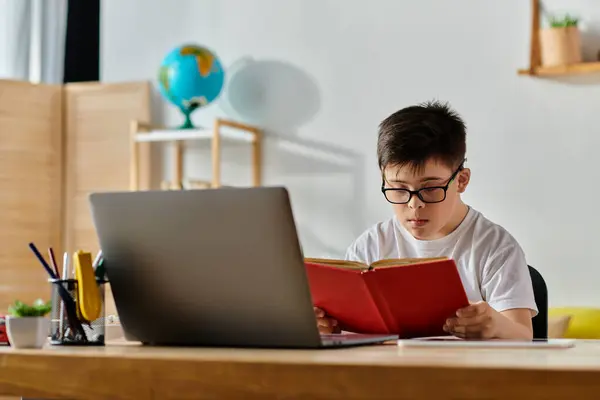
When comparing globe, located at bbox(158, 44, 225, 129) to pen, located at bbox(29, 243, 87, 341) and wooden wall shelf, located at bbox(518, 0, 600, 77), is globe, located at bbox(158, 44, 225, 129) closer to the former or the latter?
wooden wall shelf, located at bbox(518, 0, 600, 77)

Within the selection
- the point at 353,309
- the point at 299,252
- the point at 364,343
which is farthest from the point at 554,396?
the point at 353,309

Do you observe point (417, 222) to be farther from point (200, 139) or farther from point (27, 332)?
point (200, 139)

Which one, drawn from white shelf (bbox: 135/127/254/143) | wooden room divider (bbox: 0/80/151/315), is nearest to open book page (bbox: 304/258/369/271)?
white shelf (bbox: 135/127/254/143)

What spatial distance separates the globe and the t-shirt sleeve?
2351mm

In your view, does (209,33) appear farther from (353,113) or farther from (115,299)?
(115,299)

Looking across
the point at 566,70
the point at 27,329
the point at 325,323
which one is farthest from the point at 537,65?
the point at 27,329

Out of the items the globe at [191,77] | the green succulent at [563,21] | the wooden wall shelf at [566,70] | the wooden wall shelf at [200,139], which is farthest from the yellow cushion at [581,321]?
the globe at [191,77]

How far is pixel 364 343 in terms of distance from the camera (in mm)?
1396

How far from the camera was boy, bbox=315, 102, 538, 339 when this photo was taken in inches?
77.4

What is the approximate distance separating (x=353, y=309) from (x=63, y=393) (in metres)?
0.56

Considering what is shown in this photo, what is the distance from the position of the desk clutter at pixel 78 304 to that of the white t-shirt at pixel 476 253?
2.71 ft

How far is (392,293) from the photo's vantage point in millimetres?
1518

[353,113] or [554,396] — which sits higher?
[353,113]

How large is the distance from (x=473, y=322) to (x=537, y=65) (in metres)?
2.60
